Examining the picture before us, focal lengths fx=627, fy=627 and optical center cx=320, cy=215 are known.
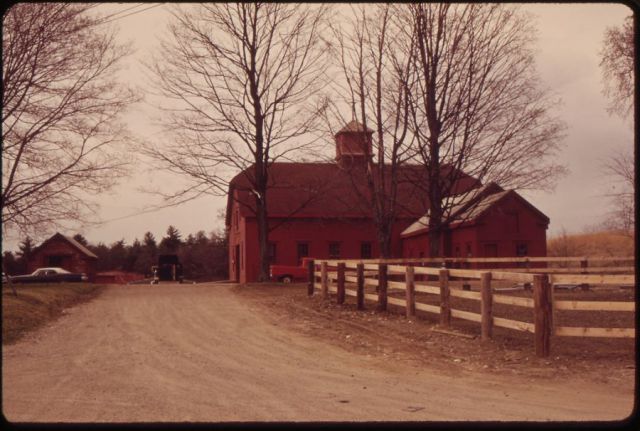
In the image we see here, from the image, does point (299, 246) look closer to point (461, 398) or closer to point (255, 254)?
point (255, 254)

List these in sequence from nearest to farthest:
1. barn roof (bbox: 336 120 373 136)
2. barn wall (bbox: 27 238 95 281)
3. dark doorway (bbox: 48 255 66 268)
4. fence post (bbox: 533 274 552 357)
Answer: fence post (bbox: 533 274 552 357) < barn roof (bbox: 336 120 373 136) < barn wall (bbox: 27 238 95 281) < dark doorway (bbox: 48 255 66 268)

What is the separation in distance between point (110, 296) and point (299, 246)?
17876mm

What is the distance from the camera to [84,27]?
1731 cm

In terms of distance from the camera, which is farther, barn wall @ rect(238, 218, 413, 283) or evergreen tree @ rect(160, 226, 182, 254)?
evergreen tree @ rect(160, 226, 182, 254)

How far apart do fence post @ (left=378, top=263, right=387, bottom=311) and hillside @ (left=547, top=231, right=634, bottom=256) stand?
25611mm

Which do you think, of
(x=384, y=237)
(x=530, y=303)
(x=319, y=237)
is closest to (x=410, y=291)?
(x=530, y=303)

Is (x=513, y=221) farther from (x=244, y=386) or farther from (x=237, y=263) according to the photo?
(x=244, y=386)

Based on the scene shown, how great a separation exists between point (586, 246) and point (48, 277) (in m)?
34.4

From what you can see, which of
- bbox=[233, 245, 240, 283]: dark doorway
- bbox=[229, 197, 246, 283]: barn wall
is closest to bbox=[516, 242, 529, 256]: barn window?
bbox=[229, 197, 246, 283]: barn wall

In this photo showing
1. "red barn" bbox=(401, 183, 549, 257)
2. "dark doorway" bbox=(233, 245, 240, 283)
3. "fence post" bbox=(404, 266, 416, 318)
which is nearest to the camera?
"fence post" bbox=(404, 266, 416, 318)

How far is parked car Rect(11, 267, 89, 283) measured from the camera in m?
39.1

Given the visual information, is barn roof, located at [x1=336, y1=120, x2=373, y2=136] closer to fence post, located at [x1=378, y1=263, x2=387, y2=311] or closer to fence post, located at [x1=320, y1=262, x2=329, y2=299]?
fence post, located at [x1=320, y1=262, x2=329, y2=299]

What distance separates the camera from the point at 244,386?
24.7ft

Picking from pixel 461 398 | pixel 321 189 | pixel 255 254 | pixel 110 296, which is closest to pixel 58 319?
pixel 110 296
